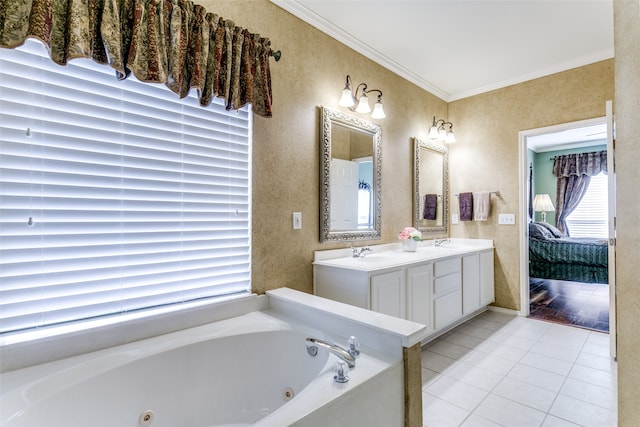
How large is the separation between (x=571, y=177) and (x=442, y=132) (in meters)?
5.00

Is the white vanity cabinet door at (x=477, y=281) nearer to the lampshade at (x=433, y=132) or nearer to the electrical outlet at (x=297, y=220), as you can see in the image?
the lampshade at (x=433, y=132)

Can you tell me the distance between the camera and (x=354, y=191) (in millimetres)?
2590

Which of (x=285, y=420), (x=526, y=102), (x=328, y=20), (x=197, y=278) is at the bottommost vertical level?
(x=285, y=420)

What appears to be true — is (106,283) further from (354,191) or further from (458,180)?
(458,180)

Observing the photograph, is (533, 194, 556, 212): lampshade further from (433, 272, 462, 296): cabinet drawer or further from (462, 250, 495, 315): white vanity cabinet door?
(433, 272, 462, 296): cabinet drawer

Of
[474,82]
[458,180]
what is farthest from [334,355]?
[474,82]

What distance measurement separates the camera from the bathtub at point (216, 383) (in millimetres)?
1043

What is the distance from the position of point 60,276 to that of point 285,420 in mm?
1136

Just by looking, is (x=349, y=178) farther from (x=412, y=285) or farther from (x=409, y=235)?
(x=412, y=285)

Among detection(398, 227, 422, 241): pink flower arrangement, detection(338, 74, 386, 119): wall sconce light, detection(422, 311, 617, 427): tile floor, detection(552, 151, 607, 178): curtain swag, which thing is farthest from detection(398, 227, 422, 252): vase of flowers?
detection(552, 151, 607, 178): curtain swag

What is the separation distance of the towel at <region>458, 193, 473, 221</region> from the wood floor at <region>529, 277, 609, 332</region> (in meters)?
1.28

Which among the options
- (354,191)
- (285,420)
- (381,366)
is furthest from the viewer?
(354,191)

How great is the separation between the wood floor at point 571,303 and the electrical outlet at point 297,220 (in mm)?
2984

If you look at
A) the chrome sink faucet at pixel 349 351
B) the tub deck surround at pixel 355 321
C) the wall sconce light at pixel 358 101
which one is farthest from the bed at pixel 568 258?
the chrome sink faucet at pixel 349 351
